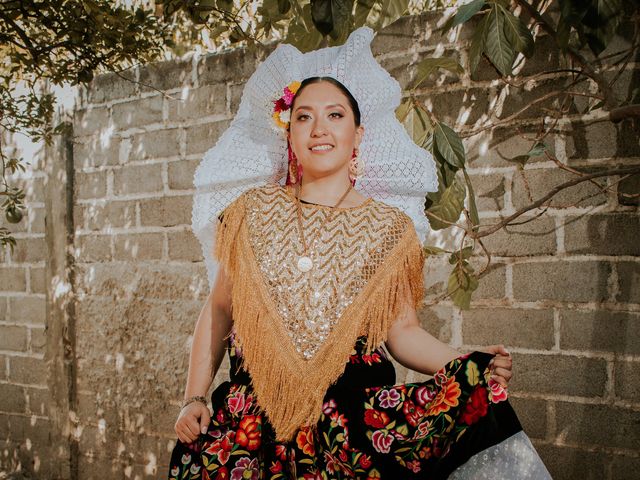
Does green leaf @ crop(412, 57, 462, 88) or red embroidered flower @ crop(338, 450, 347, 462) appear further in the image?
green leaf @ crop(412, 57, 462, 88)

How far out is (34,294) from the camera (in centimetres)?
331

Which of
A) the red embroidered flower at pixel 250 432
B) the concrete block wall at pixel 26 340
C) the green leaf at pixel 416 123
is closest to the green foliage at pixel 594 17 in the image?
the green leaf at pixel 416 123

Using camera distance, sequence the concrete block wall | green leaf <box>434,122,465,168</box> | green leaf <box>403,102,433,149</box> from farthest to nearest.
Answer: the concrete block wall
green leaf <box>403,102,433,149</box>
green leaf <box>434,122,465,168</box>

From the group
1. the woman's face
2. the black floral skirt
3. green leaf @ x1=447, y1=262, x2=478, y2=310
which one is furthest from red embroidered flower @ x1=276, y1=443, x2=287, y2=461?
green leaf @ x1=447, y1=262, x2=478, y2=310

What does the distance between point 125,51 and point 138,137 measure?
0.54 meters

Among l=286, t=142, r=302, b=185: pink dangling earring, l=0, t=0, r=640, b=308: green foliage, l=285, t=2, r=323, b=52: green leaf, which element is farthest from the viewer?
l=285, t=2, r=323, b=52: green leaf

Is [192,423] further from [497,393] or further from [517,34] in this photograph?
[517,34]

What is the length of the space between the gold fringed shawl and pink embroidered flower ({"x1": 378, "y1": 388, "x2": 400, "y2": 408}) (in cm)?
13

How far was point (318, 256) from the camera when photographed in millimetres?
1616

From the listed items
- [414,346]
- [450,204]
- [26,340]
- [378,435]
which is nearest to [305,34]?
[450,204]

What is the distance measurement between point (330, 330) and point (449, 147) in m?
0.75

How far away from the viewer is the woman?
4.58 feet

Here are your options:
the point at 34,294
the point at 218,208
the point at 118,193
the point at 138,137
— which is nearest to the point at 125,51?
the point at 138,137

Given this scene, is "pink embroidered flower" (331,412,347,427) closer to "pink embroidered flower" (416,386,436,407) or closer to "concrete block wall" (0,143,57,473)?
"pink embroidered flower" (416,386,436,407)
